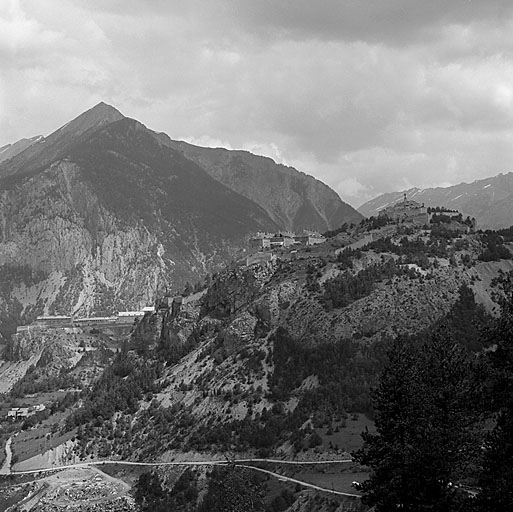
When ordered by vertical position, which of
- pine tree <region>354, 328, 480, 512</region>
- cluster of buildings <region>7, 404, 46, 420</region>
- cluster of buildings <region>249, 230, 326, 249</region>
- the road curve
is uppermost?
cluster of buildings <region>249, 230, 326, 249</region>

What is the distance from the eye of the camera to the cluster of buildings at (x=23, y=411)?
140 metres

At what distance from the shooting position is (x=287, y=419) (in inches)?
3423

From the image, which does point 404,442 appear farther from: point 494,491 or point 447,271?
point 447,271

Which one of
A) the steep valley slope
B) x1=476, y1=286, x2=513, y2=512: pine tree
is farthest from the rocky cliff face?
x1=476, y1=286, x2=513, y2=512: pine tree

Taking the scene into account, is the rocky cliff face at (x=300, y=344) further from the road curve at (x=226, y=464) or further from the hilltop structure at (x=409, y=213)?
the hilltop structure at (x=409, y=213)

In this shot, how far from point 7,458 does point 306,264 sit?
5490cm

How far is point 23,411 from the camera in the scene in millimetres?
142375

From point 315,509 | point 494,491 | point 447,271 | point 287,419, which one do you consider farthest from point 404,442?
point 447,271

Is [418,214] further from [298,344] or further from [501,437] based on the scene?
[501,437]

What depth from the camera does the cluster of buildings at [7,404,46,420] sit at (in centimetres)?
13996

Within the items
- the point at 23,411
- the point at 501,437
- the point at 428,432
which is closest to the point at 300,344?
the point at 428,432

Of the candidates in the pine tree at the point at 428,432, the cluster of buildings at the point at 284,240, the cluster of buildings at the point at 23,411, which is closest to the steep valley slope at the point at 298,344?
the cluster of buildings at the point at 284,240

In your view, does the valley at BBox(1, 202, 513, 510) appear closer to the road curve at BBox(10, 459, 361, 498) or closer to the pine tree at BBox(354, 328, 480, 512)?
the road curve at BBox(10, 459, 361, 498)

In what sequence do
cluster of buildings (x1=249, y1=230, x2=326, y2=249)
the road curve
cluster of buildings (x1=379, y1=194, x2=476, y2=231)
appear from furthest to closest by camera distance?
cluster of buildings (x1=249, y1=230, x2=326, y2=249), cluster of buildings (x1=379, y1=194, x2=476, y2=231), the road curve
